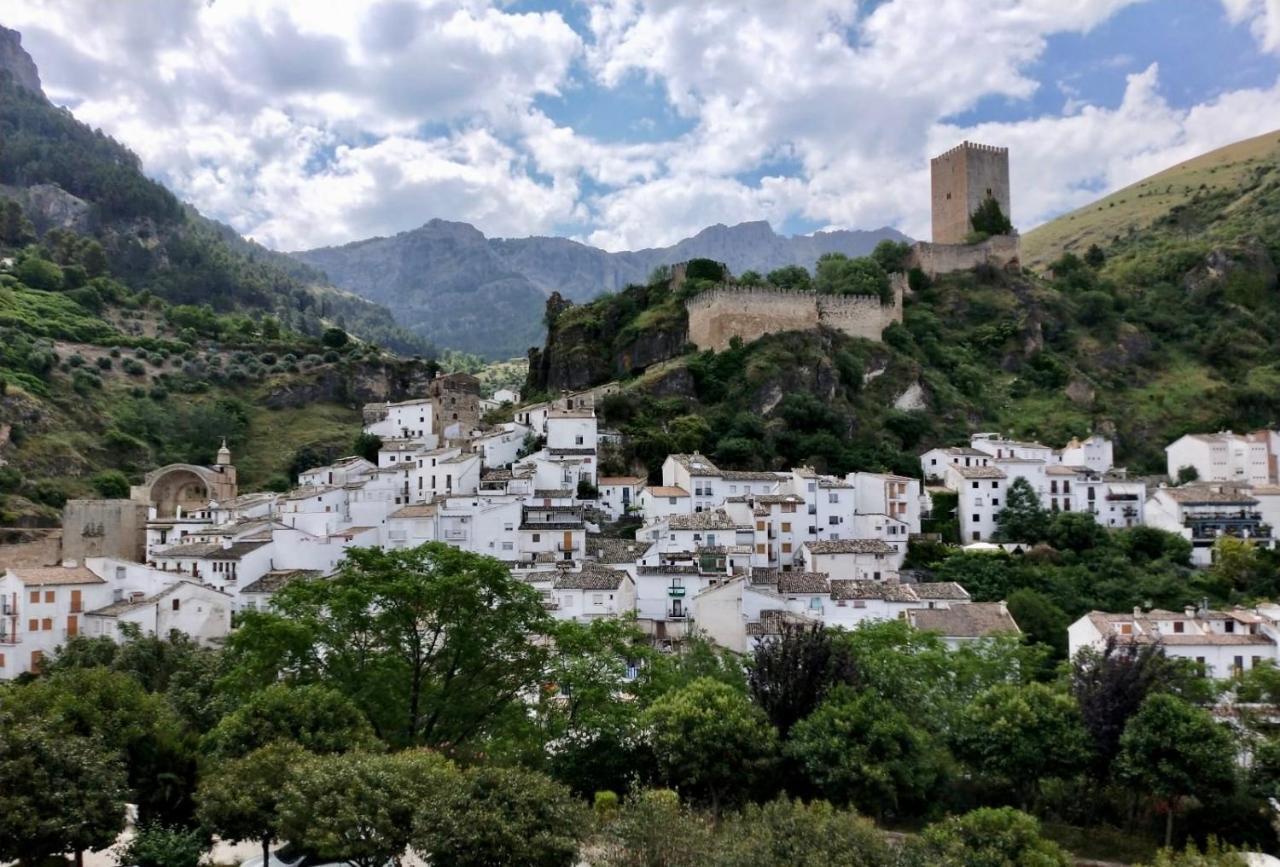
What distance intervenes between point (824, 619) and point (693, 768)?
16.0 meters

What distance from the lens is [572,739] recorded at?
23891mm

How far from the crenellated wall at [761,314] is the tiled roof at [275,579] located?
98.5ft

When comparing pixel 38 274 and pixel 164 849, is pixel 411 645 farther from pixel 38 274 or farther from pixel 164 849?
pixel 38 274

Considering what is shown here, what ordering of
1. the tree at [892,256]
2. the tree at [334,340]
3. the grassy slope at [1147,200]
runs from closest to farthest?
the tree at [892,256], the tree at [334,340], the grassy slope at [1147,200]

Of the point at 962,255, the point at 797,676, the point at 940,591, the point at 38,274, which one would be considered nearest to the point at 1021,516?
A: the point at 940,591

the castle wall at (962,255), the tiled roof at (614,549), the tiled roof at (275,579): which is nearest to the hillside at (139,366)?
the tiled roof at (275,579)

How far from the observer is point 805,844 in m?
16.3

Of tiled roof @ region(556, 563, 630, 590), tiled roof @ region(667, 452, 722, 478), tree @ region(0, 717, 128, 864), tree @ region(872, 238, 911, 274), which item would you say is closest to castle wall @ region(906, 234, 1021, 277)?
tree @ region(872, 238, 911, 274)

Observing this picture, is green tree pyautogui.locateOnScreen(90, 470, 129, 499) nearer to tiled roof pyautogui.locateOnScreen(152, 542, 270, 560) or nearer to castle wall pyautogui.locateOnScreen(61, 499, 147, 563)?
castle wall pyautogui.locateOnScreen(61, 499, 147, 563)

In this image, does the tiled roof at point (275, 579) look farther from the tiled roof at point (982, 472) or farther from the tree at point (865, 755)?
the tiled roof at point (982, 472)

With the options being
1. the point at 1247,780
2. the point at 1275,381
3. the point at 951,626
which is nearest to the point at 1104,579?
the point at 951,626

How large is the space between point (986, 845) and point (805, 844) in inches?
131

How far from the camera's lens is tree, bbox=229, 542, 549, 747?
23.2m

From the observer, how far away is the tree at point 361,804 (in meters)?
17.4
